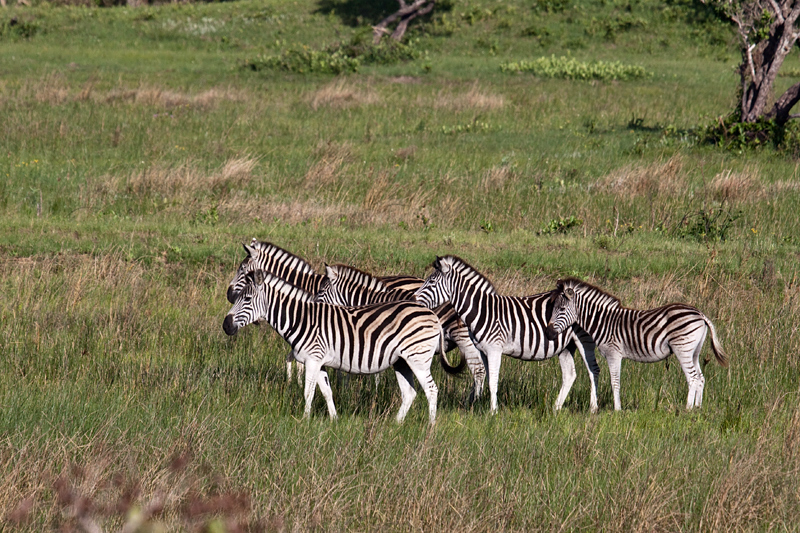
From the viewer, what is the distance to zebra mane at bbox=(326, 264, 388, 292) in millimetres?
9648

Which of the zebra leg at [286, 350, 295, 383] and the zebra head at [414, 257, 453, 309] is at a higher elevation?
the zebra head at [414, 257, 453, 309]

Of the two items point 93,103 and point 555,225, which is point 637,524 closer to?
A: point 555,225

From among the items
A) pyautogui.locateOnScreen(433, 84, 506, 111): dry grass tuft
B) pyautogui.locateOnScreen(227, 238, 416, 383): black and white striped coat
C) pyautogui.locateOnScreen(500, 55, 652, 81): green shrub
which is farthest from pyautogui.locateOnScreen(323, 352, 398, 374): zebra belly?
pyautogui.locateOnScreen(500, 55, 652, 81): green shrub

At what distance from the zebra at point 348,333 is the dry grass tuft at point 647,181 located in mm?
10489

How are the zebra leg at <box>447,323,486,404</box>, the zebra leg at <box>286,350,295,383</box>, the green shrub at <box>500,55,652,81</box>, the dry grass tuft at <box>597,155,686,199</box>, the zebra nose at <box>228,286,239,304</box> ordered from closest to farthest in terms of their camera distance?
the zebra leg at <box>286,350,295,383</box>
the zebra leg at <box>447,323,486,404</box>
the zebra nose at <box>228,286,239,304</box>
the dry grass tuft at <box>597,155,686,199</box>
the green shrub at <box>500,55,652,81</box>

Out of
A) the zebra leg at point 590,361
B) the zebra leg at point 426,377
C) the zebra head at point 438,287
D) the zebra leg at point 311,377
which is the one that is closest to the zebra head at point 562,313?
the zebra leg at point 590,361

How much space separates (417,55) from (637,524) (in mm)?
34052

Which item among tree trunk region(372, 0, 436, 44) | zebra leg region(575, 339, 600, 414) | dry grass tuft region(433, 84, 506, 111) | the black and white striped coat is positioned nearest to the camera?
zebra leg region(575, 339, 600, 414)

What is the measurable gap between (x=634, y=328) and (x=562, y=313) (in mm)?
726

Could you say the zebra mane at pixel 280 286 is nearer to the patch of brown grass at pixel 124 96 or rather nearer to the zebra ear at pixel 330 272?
the zebra ear at pixel 330 272

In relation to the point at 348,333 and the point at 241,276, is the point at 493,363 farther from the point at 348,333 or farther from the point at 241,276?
the point at 241,276

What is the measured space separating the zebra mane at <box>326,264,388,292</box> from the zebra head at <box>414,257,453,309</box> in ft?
3.13

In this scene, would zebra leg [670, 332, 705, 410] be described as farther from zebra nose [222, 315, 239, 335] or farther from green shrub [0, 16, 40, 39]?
green shrub [0, 16, 40, 39]

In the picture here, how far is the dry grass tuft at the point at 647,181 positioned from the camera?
17.4m
